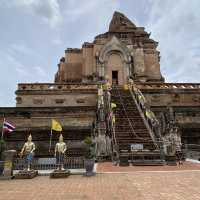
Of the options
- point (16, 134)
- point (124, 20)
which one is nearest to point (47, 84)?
point (16, 134)

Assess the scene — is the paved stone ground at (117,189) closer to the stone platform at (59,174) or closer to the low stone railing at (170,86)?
the stone platform at (59,174)

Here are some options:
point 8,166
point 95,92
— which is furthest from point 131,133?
point 8,166

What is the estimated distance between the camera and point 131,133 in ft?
58.6

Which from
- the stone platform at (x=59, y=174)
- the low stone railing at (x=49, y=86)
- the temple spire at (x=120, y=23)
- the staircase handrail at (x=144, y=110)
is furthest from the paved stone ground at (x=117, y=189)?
the temple spire at (x=120, y=23)

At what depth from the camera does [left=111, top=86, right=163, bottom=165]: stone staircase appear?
14953 mm

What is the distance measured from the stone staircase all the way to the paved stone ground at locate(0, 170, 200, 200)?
4.50 meters

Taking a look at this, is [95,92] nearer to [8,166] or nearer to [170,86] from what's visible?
[170,86]

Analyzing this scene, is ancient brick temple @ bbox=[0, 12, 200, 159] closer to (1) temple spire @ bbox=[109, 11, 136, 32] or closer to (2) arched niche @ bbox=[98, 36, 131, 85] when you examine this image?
(2) arched niche @ bbox=[98, 36, 131, 85]

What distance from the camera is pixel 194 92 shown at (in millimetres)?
25984

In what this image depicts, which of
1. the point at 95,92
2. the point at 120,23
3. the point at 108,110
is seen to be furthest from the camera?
the point at 120,23

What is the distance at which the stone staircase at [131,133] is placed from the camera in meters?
15.0

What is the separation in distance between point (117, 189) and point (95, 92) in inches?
708

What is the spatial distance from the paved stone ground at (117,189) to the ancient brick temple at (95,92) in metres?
9.37

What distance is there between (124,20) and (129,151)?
33.3m
